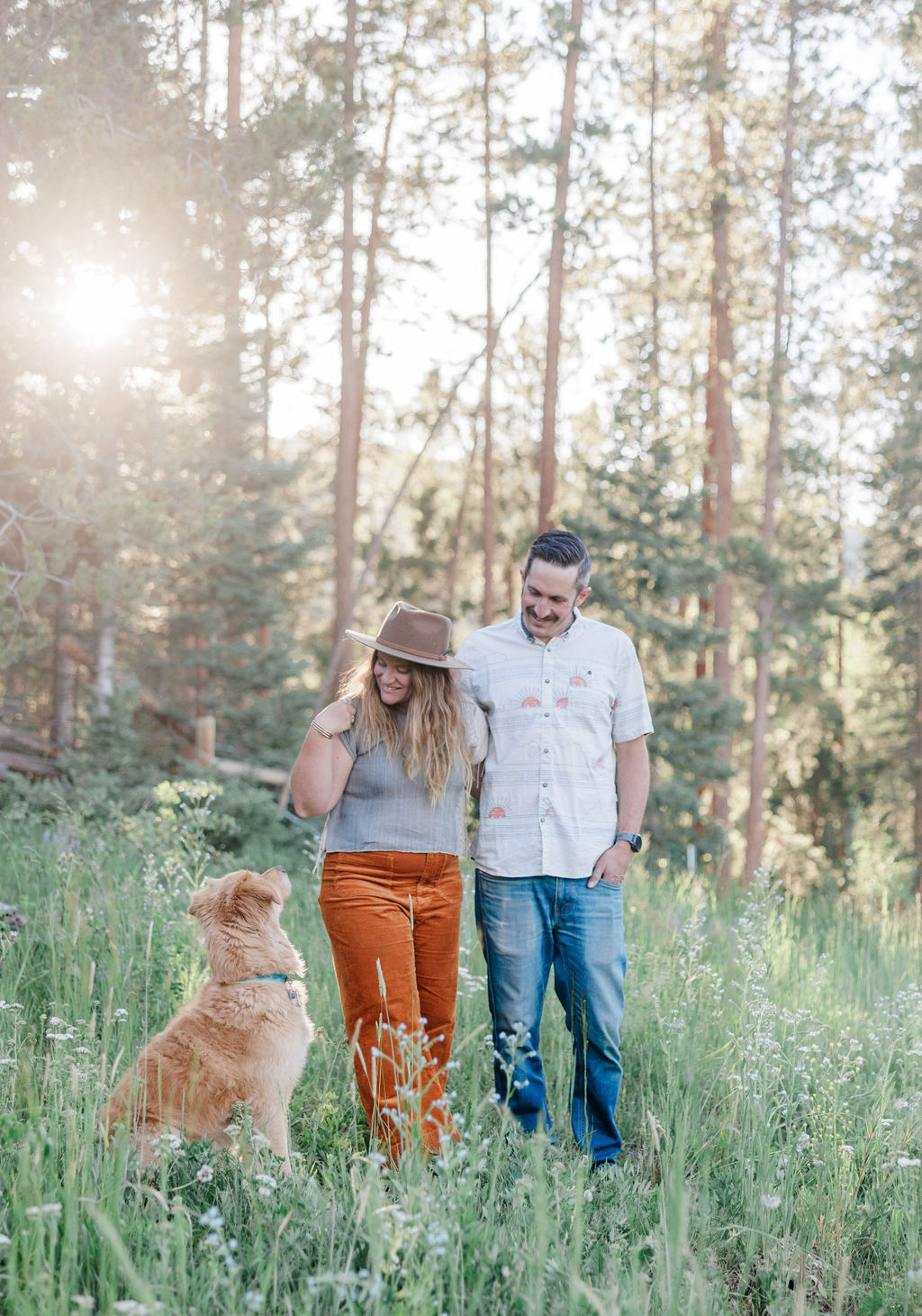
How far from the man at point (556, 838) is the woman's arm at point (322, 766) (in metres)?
0.63

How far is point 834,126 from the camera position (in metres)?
17.7

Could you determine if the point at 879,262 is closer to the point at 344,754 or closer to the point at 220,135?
the point at 220,135

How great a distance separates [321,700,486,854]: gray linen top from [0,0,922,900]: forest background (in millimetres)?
5936

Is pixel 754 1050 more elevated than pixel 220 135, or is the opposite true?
pixel 220 135

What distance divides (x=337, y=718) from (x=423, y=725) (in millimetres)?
316

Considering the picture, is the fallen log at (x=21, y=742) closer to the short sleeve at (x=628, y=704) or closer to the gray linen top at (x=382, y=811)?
the gray linen top at (x=382, y=811)

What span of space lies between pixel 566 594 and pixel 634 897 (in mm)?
3847

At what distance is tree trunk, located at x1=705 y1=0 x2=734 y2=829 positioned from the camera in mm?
17781

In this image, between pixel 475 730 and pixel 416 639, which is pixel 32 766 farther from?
pixel 416 639

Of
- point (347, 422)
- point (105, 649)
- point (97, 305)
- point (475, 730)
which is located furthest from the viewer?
point (347, 422)

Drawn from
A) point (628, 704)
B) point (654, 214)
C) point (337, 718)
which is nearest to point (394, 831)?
point (337, 718)

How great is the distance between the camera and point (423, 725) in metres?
3.55

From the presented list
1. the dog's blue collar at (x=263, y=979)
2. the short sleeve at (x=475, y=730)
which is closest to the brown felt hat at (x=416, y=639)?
the short sleeve at (x=475, y=730)

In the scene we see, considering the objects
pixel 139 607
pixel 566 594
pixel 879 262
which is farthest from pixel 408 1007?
pixel 879 262
